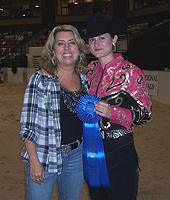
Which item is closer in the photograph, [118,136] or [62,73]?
[118,136]

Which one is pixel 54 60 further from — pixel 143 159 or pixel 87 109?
pixel 143 159

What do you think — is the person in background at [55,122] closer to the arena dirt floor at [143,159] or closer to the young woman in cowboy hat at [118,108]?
the young woman in cowboy hat at [118,108]

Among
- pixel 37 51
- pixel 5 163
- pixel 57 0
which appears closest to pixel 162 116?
pixel 5 163

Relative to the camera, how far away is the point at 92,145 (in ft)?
5.66

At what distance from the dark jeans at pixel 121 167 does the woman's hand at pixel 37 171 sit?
42cm

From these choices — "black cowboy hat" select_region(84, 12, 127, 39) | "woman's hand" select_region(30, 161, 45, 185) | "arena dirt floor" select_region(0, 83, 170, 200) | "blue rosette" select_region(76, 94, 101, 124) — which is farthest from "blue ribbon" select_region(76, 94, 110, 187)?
"arena dirt floor" select_region(0, 83, 170, 200)

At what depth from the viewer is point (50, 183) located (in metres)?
1.71

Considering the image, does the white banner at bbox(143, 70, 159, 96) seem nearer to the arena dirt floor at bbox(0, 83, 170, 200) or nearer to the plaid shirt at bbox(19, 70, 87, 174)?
the arena dirt floor at bbox(0, 83, 170, 200)

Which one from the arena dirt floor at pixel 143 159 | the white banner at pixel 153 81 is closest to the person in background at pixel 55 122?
the arena dirt floor at pixel 143 159

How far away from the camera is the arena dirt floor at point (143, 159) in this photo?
3.14 meters

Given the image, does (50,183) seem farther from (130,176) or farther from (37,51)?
(37,51)

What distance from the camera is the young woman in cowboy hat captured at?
1671 mm

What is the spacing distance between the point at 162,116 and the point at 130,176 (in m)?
5.23

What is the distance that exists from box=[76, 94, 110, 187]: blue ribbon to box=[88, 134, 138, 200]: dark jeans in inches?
1.6
